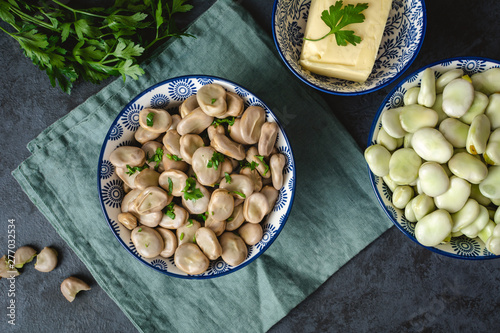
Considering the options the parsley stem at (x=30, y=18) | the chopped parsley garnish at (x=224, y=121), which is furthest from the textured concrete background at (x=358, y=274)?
the chopped parsley garnish at (x=224, y=121)

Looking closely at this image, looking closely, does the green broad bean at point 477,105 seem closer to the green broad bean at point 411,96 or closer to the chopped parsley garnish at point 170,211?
the green broad bean at point 411,96

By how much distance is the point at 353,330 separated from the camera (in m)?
1.29

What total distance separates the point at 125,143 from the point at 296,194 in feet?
1.87

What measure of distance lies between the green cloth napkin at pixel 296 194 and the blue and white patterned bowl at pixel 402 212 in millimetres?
203

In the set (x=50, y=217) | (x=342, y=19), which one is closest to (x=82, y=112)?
(x=50, y=217)

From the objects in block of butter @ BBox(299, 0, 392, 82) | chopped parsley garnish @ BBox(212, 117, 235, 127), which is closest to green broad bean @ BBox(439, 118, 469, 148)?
block of butter @ BBox(299, 0, 392, 82)

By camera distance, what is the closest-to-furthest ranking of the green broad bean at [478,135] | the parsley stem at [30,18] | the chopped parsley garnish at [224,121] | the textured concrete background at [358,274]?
the green broad bean at [478,135] → the chopped parsley garnish at [224,121] → the parsley stem at [30,18] → the textured concrete background at [358,274]

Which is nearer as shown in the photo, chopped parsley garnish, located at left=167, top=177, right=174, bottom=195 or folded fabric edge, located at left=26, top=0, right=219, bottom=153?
chopped parsley garnish, located at left=167, top=177, right=174, bottom=195

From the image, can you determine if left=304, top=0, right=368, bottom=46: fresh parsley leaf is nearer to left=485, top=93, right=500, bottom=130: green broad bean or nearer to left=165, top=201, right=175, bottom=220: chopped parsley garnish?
left=485, top=93, right=500, bottom=130: green broad bean

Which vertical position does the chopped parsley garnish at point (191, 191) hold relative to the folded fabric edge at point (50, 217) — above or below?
above

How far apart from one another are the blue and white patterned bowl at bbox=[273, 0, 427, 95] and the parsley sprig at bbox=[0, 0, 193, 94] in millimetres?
320

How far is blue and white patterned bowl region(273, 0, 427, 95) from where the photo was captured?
1.07 m

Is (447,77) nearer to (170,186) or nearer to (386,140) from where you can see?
(386,140)

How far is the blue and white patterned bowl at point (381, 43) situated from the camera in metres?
1.07
